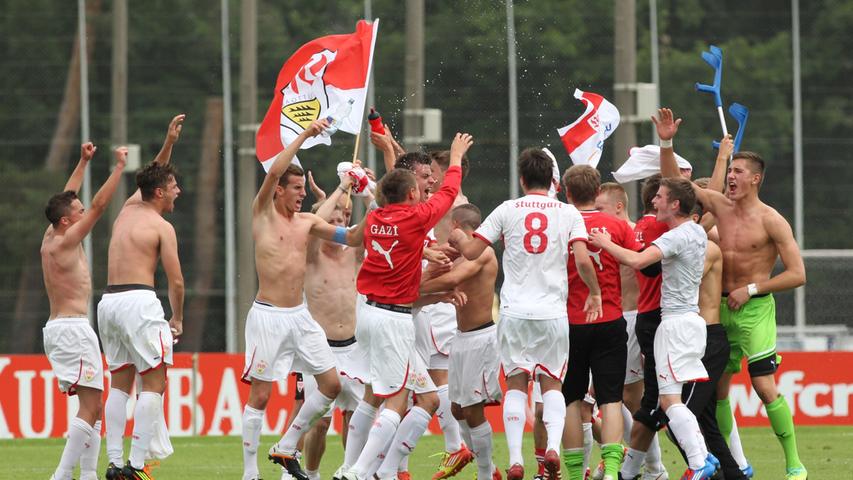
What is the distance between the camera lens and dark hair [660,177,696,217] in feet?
34.9

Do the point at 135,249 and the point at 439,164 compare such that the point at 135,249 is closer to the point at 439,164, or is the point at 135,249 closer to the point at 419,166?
the point at 419,166

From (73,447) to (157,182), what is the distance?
84.2 inches

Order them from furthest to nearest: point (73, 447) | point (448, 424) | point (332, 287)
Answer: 1. point (332, 287)
2. point (448, 424)
3. point (73, 447)

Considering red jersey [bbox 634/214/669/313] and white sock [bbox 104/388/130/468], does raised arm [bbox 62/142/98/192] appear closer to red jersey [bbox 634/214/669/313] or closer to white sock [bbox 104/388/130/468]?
white sock [bbox 104/388/130/468]

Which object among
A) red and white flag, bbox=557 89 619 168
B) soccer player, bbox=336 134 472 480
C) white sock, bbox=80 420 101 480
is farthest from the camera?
red and white flag, bbox=557 89 619 168

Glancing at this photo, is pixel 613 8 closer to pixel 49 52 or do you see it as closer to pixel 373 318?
pixel 49 52

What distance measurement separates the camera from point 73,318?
479 inches

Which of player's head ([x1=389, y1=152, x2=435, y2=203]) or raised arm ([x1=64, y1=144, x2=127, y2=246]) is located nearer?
raised arm ([x1=64, y1=144, x2=127, y2=246])

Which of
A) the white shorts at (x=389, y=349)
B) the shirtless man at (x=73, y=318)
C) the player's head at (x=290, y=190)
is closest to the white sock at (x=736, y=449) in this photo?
the white shorts at (x=389, y=349)

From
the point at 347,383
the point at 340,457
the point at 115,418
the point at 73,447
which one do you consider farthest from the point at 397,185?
the point at 340,457

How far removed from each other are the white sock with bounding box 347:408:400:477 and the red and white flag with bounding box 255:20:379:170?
2779 millimetres

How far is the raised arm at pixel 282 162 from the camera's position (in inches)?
436

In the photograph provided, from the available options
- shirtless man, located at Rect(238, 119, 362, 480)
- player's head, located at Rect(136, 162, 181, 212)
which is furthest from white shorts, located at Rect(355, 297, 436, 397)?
player's head, located at Rect(136, 162, 181, 212)

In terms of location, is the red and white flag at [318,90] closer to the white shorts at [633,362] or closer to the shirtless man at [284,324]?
the shirtless man at [284,324]
